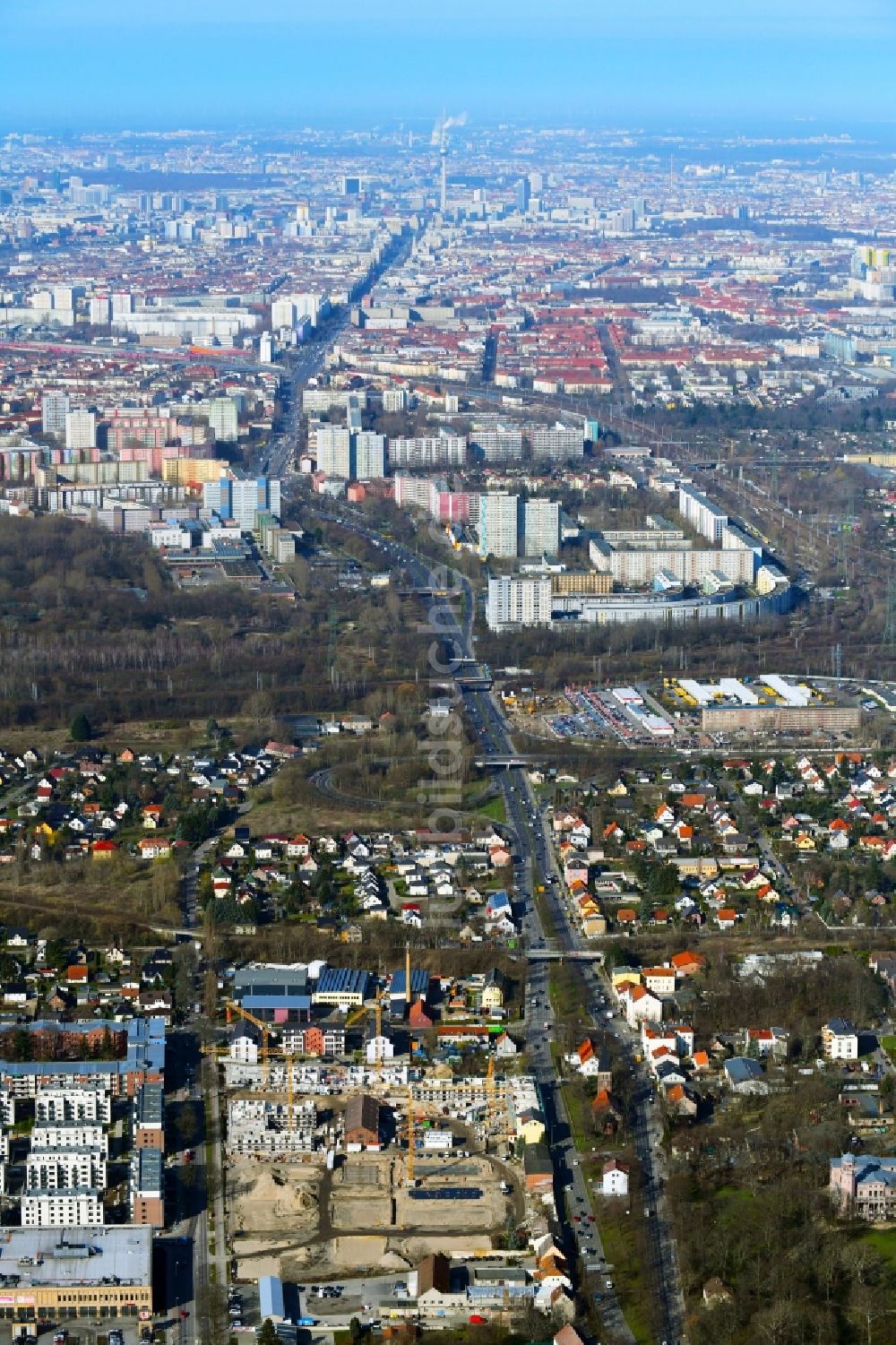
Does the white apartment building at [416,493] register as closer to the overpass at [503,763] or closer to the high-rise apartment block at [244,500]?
the high-rise apartment block at [244,500]

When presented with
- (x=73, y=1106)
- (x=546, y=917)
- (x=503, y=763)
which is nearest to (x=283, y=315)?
(x=503, y=763)

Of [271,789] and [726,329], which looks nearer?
[271,789]

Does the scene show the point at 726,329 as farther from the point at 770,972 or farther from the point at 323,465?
the point at 770,972

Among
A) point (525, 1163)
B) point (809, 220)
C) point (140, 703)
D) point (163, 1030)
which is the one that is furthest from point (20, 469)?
point (809, 220)

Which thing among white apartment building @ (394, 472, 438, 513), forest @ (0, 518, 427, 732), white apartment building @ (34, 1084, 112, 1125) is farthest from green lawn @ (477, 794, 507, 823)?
white apartment building @ (394, 472, 438, 513)

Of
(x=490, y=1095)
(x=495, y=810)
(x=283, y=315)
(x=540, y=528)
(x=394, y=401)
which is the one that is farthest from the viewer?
(x=283, y=315)

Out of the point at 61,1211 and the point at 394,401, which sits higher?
the point at 61,1211

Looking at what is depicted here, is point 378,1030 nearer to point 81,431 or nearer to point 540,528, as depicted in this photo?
point 540,528
